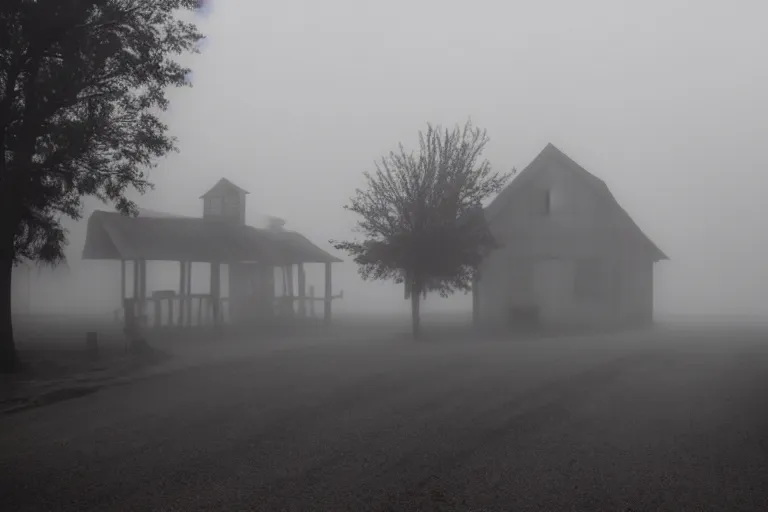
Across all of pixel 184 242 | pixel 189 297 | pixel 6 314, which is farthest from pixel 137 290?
pixel 6 314

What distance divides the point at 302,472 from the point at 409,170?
65.2 feet

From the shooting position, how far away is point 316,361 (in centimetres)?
1747

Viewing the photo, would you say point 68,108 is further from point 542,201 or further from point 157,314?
point 542,201

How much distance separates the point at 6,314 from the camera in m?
16.5

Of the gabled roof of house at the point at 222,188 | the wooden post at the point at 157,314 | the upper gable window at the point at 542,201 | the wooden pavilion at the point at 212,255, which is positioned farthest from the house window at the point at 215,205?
the upper gable window at the point at 542,201

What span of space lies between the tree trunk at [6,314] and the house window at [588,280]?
22.1m

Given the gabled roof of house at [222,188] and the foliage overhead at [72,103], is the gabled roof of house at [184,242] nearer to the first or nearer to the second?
the gabled roof of house at [222,188]

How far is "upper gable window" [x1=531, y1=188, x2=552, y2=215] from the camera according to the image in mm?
31188

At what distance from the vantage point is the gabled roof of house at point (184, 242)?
2759 centimetres

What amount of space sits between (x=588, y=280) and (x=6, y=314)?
74.1ft

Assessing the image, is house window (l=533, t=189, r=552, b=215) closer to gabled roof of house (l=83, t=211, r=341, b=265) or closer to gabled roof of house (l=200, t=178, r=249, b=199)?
gabled roof of house (l=83, t=211, r=341, b=265)

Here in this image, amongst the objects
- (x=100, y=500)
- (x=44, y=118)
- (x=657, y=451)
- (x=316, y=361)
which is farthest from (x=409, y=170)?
(x=100, y=500)

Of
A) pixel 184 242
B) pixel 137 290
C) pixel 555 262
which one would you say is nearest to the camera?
pixel 137 290

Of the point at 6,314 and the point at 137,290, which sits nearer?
the point at 6,314
